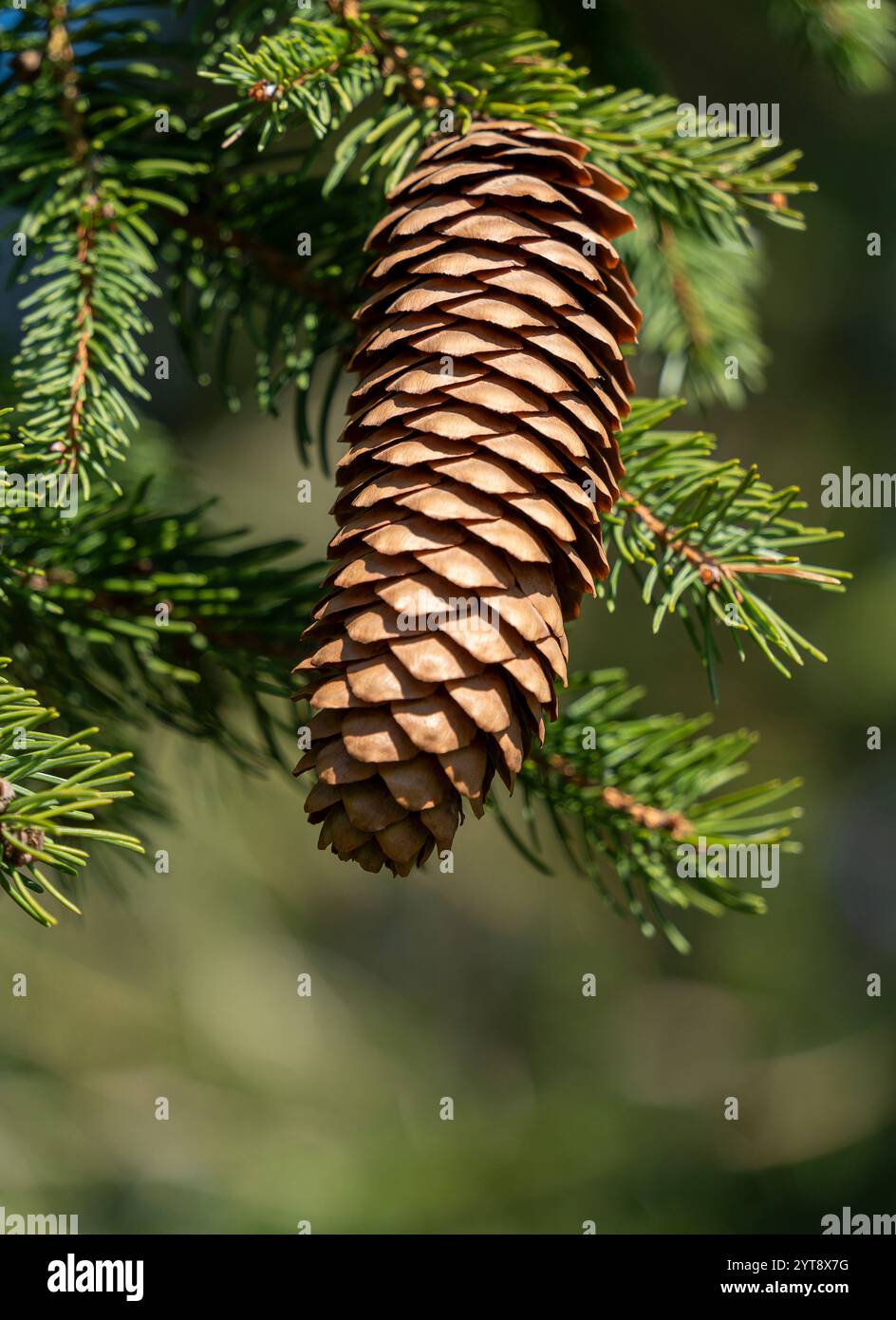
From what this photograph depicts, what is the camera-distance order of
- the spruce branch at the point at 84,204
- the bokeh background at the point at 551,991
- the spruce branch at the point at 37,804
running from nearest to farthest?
the spruce branch at the point at 37,804 → the spruce branch at the point at 84,204 → the bokeh background at the point at 551,991

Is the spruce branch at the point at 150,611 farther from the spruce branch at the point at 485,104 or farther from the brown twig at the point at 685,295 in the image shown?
the brown twig at the point at 685,295

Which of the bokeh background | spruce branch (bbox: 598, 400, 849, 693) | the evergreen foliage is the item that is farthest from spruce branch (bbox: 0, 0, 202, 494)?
the bokeh background

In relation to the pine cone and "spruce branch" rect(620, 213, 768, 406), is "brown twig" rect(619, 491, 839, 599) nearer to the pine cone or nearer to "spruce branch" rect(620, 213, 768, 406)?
the pine cone

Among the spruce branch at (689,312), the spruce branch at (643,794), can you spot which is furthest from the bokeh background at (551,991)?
the spruce branch at (643,794)

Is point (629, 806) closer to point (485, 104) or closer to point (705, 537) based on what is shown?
point (705, 537)
